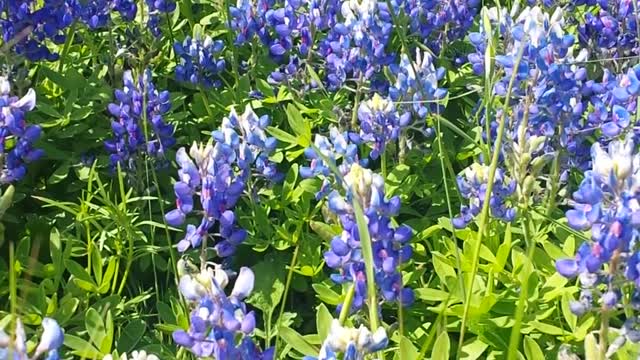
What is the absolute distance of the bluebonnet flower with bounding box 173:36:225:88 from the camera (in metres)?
3.41

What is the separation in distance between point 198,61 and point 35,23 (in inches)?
19.6

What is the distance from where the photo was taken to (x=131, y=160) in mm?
3064

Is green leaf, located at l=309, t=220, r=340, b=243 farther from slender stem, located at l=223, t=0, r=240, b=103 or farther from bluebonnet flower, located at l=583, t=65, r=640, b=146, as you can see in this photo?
slender stem, located at l=223, t=0, r=240, b=103

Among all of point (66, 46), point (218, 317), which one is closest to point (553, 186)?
point (218, 317)

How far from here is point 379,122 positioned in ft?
9.44

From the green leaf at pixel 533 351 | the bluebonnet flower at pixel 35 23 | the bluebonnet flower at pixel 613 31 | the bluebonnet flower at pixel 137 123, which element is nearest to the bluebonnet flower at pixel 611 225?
the green leaf at pixel 533 351

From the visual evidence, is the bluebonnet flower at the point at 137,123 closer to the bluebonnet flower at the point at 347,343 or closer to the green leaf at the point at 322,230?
the green leaf at the point at 322,230

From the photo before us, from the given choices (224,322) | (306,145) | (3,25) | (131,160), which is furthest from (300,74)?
(224,322)

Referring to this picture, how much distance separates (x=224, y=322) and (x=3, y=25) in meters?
1.78

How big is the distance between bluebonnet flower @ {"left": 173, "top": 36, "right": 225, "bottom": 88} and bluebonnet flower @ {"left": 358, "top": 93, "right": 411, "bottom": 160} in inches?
27.8

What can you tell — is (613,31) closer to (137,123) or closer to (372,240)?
(137,123)

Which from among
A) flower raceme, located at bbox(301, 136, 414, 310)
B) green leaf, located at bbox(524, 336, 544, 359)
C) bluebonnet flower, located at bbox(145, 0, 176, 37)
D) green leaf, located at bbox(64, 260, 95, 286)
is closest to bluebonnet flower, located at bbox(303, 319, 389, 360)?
flower raceme, located at bbox(301, 136, 414, 310)

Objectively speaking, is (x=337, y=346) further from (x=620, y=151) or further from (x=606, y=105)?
(x=606, y=105)

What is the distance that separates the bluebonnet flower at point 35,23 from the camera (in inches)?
127
